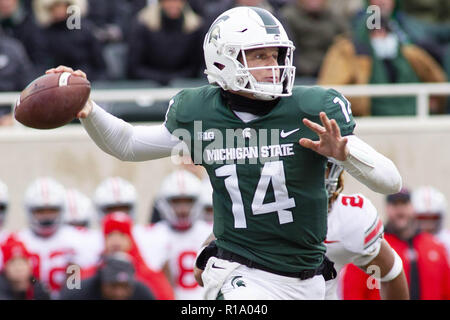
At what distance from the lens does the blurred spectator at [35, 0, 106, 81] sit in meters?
9.27

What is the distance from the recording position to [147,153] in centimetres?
539

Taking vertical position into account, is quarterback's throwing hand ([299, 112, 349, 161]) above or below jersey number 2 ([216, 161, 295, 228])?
above

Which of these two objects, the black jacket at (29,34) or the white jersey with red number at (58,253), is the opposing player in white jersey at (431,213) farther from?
the black jacket at (29,34)

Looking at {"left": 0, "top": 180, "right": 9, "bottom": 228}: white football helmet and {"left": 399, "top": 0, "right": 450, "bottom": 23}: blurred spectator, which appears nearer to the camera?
{"left": 0, "top": 180, "right": 9, "bottom": 228}: white football helmet

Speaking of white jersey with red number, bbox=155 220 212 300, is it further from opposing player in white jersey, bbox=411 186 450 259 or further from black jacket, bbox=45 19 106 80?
opposing player in white jersey, bbox=411 186 450 259

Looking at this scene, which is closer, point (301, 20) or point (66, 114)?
point (66, 114)

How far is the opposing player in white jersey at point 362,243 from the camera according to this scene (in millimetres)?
6020

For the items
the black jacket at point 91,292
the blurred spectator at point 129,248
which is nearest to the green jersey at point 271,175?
the black jacket at point 91,292

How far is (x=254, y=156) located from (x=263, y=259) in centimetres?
44

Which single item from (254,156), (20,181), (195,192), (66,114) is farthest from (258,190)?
(20,181)

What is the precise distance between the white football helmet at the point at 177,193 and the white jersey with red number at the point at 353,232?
310cm

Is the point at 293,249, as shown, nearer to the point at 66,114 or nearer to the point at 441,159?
the point at 66,114

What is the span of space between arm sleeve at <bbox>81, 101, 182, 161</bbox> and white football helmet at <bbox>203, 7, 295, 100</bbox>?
1.15 ft

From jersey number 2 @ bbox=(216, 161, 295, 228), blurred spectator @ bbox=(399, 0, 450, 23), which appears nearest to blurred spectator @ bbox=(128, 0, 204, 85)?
blurred spectator @ bbox=(399, 0, 450, 23)
